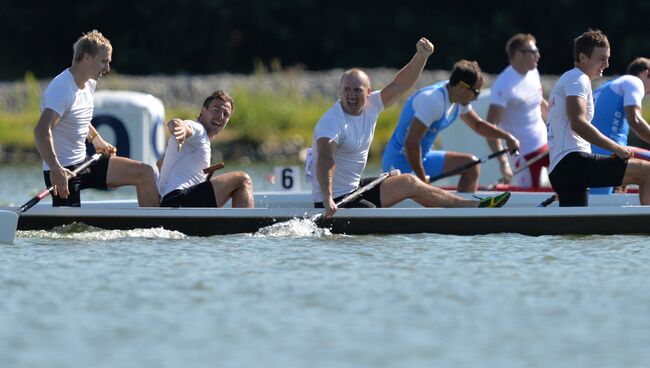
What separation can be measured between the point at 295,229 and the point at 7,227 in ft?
6.28

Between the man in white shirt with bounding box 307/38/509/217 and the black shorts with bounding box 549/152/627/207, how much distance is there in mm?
501

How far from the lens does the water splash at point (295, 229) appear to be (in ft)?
37.5

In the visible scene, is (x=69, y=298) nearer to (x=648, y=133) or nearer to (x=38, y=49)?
(x=648, y=133)

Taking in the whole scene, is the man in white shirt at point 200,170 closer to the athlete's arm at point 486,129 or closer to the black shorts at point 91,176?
the black shorts at point 91,176

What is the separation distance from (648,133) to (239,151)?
14653 mm

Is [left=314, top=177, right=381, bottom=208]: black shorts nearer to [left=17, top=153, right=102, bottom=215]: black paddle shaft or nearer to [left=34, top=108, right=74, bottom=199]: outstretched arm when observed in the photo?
[left=17, top=153, right=102, bottom=215]: black paddle shaft

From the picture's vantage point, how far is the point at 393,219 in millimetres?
11438

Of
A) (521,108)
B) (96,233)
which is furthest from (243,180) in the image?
(521,108)

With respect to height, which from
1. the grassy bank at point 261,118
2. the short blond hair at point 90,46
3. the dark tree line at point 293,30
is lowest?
the short blond hair at point 90,46

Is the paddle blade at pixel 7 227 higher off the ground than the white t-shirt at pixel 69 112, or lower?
lower

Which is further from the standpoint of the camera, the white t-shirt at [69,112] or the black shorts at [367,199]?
the black shorts at [367,199]

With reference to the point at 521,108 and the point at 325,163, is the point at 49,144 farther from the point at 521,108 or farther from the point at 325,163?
the point at 521,108

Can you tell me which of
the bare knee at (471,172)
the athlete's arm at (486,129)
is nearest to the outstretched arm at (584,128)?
the athlete's arm at (486,129)

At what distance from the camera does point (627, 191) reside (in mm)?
13977
